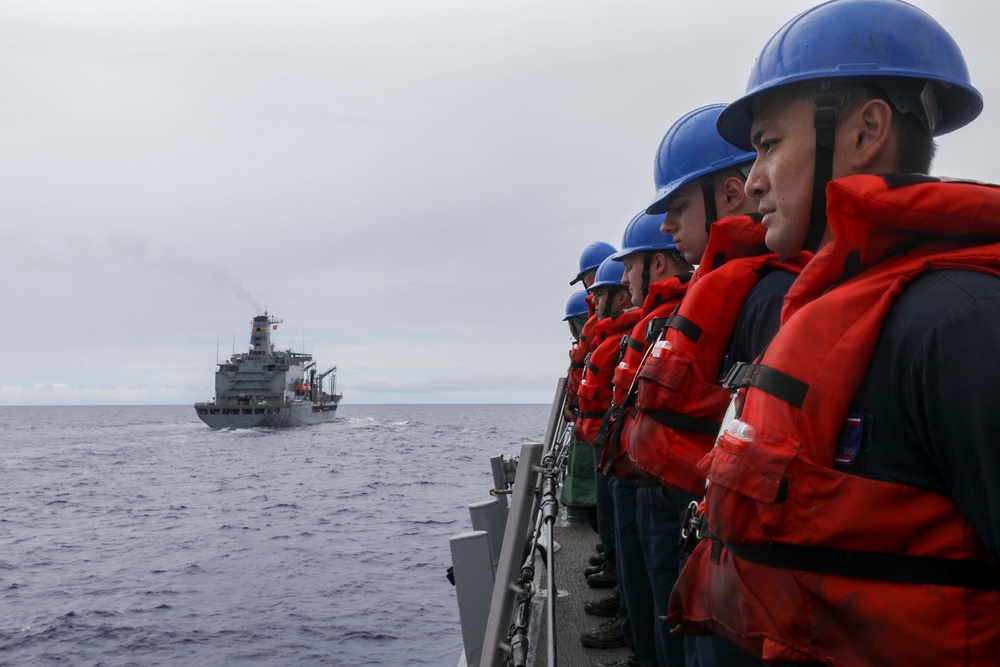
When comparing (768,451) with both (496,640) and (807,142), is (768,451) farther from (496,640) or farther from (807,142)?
(496,640)

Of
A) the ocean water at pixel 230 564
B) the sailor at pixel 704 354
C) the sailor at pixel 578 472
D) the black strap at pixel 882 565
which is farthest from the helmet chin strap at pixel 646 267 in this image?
the ocean water at pixel 230 564

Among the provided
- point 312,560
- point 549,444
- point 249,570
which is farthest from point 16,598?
point 549,444

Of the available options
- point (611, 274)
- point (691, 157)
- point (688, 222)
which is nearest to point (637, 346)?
point (688, 222)

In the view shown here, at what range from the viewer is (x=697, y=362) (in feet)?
7.81

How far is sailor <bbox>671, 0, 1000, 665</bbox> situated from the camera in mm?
Answer: 1077

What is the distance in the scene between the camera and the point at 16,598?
16094 millimetres

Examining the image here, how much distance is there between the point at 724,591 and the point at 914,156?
919 mm

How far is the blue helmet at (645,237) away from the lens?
4.84 metres

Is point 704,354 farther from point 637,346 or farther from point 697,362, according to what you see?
point 637,346

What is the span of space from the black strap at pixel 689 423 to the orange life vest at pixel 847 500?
107 centimetres

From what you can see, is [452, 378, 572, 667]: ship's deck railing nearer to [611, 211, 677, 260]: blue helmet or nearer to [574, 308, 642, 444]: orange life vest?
[574, 308, 642, 444]: orange life vest

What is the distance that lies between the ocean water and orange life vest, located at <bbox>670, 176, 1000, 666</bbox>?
11773mm

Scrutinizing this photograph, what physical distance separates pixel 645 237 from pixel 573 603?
2860 millimetres

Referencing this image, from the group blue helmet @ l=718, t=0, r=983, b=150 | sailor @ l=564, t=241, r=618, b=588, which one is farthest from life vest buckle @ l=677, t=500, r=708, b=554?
sailor @ l=564, t=241, r=618, b=588
